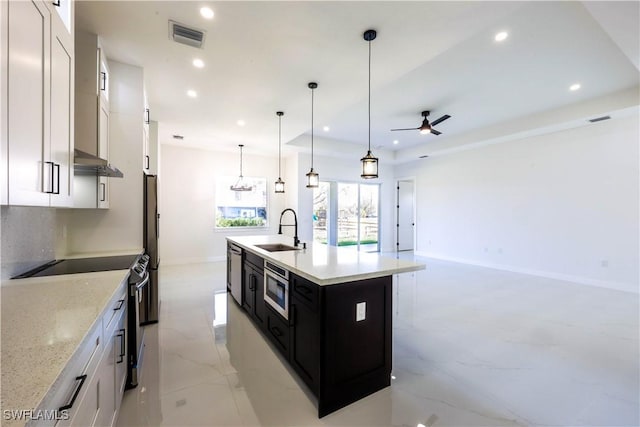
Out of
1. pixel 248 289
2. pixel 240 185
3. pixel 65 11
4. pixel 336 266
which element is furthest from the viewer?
pixel 240 185

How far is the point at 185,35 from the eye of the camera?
2.51 meters

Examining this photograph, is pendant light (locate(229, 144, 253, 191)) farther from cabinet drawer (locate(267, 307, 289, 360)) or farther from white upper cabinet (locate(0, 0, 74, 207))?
white upper cabinet (locate(0, 0, 74, 207))

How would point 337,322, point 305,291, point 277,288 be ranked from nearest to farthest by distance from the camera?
1. point 337,322
2. point 305,291
3. point 277,288

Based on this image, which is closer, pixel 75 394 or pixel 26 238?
pixel 75 394

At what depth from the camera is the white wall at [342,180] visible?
713cm

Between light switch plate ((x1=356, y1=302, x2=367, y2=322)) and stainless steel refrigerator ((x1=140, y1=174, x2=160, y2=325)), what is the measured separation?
252cm

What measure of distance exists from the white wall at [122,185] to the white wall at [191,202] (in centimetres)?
381

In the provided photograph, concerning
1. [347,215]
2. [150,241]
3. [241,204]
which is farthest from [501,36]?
[241,204]

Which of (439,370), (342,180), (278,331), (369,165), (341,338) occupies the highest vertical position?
(342,180)

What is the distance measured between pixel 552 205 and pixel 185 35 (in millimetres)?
6811

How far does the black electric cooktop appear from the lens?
1.89 metres

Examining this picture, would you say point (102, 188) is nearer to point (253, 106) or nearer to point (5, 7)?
point (5, 7)

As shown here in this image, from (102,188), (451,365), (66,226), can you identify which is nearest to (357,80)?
(102,188)

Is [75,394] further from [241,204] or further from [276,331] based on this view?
[241,204]
